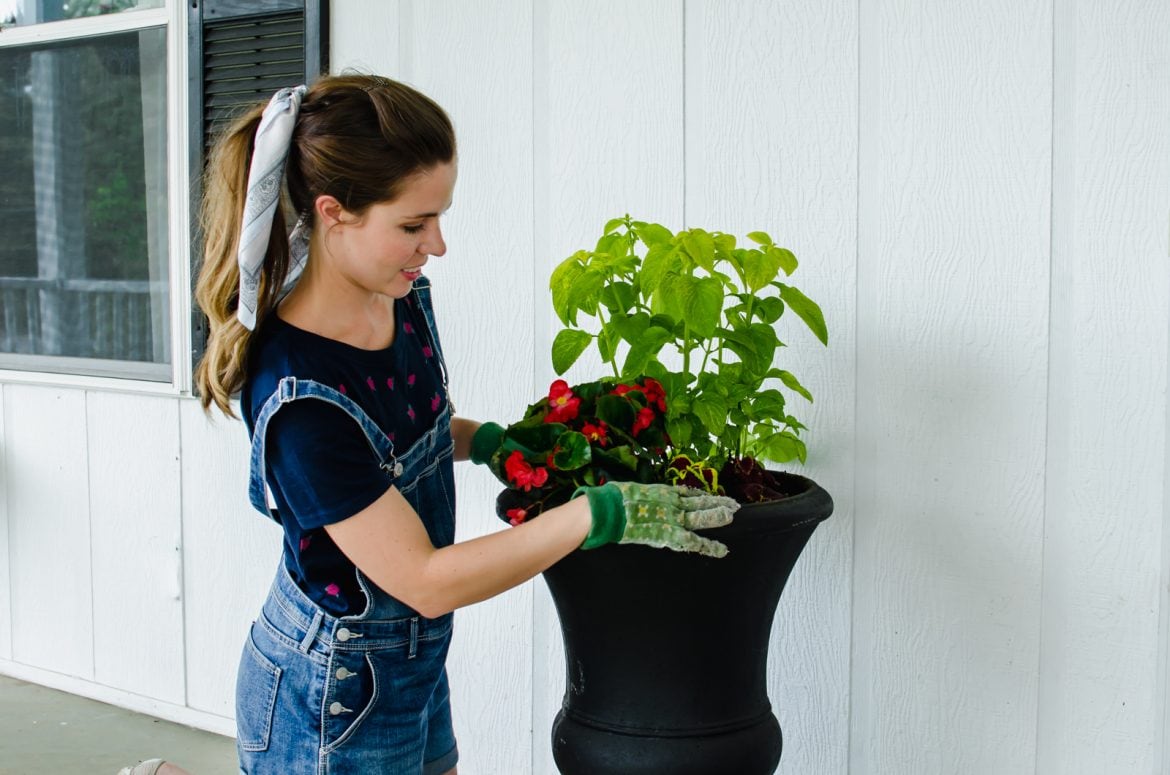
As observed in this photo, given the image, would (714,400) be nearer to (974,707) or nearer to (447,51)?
(974,707)

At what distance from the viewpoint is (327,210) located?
1414mm

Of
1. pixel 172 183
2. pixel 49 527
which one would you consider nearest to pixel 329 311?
pixel 172 183

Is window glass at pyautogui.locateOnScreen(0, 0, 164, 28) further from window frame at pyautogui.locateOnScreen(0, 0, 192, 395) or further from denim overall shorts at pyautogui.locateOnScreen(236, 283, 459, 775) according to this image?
denim overall shorts at pyautogui.locateOnScreen(236, 283, 459, 775)

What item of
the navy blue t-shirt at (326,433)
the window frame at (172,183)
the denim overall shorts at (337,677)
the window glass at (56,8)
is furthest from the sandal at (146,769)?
the window glass at (56,8)

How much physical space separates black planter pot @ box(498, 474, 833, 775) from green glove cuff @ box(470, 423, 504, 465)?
0.19 m

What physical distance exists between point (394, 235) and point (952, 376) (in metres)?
0.79

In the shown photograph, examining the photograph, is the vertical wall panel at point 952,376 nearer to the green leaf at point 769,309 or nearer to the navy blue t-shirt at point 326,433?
the green leaf at point 769,309

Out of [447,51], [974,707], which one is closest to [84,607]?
[447,51]

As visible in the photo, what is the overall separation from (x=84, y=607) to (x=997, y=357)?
2001mm

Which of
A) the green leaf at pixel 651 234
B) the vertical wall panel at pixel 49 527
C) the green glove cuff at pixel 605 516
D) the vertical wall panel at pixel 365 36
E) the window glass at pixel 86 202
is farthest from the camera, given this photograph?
the vertical wall panel at pixel 49 527

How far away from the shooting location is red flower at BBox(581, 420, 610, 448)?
1467 mm

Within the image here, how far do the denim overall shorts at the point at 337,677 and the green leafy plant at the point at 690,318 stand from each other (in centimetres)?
27

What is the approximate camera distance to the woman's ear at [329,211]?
1.41m

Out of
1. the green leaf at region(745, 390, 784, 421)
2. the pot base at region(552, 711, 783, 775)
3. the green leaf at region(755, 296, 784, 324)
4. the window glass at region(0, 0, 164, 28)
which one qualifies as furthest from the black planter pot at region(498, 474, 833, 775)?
the window glass at region(0, 0, 164, 28)
